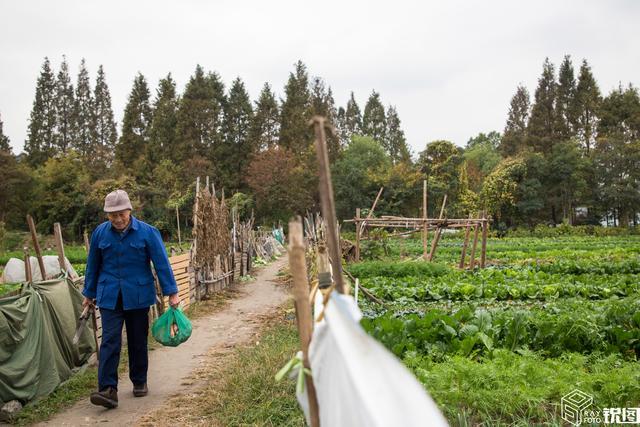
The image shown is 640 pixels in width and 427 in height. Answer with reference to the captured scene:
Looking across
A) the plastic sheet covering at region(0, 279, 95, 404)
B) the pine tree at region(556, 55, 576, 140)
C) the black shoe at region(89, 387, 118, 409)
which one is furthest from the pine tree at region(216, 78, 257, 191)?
the black shoe at region(89, 387, 118, 409)

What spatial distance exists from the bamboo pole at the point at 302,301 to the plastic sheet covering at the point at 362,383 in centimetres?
30

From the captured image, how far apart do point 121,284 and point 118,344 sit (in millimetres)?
541

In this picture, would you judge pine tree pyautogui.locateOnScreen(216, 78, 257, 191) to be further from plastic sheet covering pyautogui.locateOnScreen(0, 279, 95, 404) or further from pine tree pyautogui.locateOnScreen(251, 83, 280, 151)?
plastic sheet covering pyautogui.locateOnScreen(0, 279, 95, 404)

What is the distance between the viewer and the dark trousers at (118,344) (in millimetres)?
4738

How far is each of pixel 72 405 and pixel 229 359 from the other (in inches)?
80.3

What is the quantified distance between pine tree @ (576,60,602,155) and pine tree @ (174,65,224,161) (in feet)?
101

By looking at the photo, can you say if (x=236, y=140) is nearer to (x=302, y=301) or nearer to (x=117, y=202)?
(x=117, y=202)

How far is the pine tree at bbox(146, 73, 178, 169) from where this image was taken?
143 feet

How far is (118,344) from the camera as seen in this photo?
4.82 m

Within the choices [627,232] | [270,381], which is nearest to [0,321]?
[270,381]

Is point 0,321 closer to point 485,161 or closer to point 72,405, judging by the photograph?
point 72,405

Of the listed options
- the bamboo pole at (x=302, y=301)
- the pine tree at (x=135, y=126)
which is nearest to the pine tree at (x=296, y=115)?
the pine tree at (x=135, y=126)

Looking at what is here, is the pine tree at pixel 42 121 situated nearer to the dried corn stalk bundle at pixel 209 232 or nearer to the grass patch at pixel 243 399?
the dried corn stalk bundle at pixel 209 232

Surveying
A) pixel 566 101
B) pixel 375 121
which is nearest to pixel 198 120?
pixel 375 121
